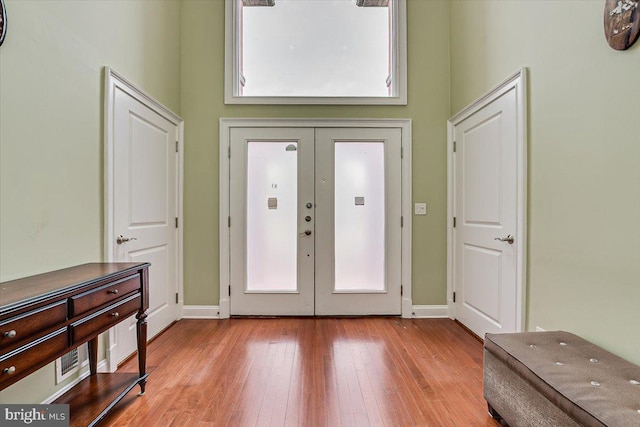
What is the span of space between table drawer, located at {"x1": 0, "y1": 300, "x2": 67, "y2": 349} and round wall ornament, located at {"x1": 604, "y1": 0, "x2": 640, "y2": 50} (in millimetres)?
2716

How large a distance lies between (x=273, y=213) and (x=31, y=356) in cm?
239

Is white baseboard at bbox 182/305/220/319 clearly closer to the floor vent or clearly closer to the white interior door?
the white interior door

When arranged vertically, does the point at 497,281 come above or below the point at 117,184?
below

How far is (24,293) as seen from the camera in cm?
134

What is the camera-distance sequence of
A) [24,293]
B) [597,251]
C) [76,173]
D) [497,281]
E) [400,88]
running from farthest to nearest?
[400,88] → [497,281] → [76,173] → [597,251] → [24,293]

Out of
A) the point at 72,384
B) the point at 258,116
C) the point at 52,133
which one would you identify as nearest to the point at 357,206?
the point at 258,116

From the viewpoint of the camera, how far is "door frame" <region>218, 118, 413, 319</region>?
11.4 ft

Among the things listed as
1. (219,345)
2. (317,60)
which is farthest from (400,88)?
(219,345)

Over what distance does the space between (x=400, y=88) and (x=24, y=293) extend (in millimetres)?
3336

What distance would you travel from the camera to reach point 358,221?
3.54 meters

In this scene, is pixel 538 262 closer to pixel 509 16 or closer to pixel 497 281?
pixel 497 281

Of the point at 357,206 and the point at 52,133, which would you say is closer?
the point at 52,133

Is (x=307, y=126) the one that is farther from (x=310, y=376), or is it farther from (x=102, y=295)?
(x=102, y=295)

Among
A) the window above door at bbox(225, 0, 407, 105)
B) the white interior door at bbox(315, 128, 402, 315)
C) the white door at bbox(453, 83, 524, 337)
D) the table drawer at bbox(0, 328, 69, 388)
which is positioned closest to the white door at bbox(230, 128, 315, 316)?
the white interior door at bbox(315, 128, 402, 315)
